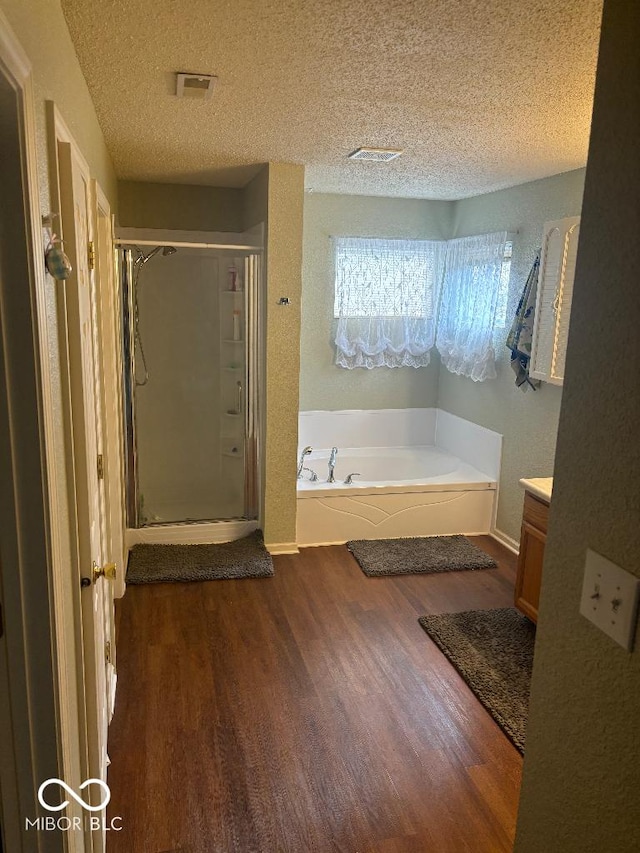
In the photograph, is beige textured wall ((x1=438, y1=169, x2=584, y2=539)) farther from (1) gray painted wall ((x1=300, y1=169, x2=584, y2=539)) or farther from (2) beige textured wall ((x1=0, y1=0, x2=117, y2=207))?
(2) beige textured wall ((x1=0, y1=0, x2=117, y2=207))

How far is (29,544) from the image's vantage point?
1.16 m

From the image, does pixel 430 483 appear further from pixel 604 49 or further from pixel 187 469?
pixel 604 49

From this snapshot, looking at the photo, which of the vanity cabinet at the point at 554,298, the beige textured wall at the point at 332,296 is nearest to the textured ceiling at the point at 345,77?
the vanity cabinet at the point at 554,298

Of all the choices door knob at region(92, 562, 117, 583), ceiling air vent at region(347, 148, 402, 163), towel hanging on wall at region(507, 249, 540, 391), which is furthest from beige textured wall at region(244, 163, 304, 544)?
door knob at region(92, 562, 117, 583)

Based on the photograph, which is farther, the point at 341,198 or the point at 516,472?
the point at 341,198

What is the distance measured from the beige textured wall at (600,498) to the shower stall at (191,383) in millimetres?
3035

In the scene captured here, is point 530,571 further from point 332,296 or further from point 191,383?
point 332,296

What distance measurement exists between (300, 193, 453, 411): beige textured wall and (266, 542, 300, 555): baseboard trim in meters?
1.34

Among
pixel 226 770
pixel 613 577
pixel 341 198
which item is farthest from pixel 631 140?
pixel 341 198

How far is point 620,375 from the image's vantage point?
0.95m

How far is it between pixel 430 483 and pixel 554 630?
3.21 metres

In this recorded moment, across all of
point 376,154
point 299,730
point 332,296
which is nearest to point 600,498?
point 299,730

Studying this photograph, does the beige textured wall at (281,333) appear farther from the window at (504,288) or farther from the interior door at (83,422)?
the interior door at (83,422)

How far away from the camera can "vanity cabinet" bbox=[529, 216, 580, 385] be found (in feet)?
11.5
